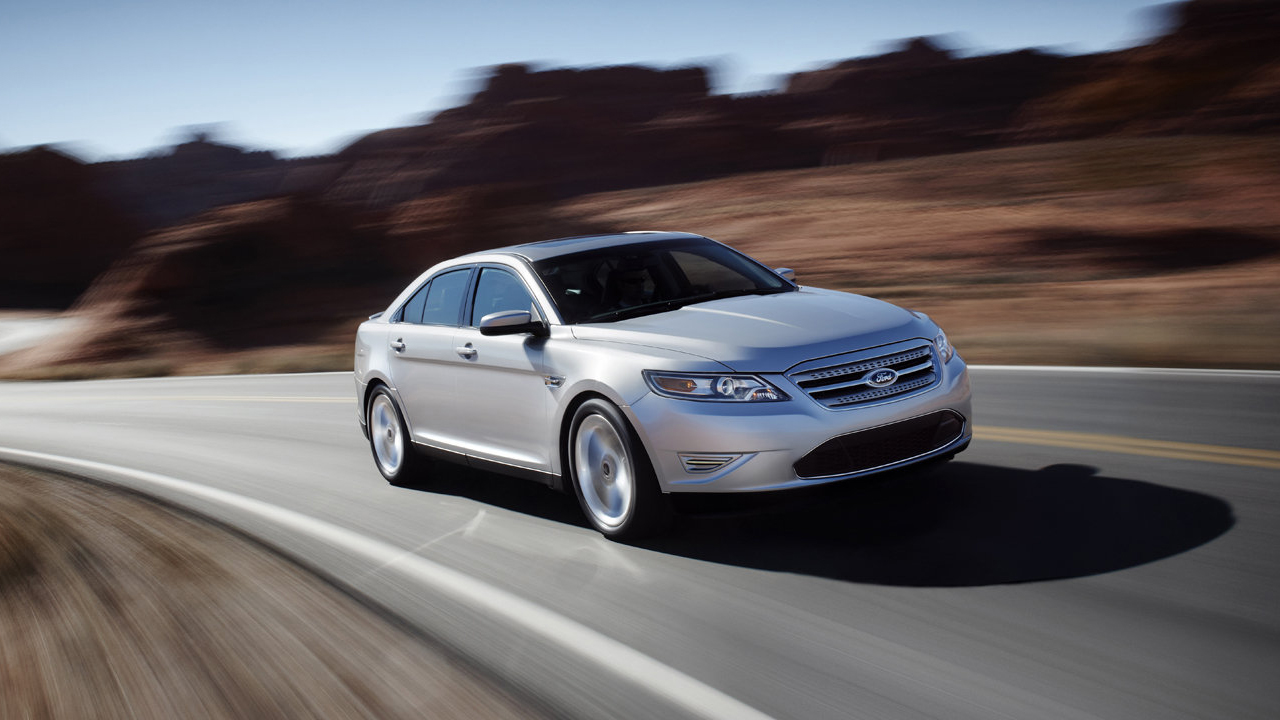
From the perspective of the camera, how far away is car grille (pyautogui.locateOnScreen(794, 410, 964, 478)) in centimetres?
523

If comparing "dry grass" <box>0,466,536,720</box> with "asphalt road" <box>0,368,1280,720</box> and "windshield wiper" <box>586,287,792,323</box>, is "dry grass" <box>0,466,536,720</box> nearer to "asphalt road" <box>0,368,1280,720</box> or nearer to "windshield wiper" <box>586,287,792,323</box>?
"asphalt road" <box>0,368,1280,720</box>

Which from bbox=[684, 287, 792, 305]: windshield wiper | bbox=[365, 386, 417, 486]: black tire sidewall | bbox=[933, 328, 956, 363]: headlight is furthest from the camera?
bbox=[365, 386, 417, 486]: black tire sidewall

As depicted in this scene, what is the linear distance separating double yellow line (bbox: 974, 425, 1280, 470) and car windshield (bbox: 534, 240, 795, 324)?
5.98 ft

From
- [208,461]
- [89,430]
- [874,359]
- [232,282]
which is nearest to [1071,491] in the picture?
[874,359]

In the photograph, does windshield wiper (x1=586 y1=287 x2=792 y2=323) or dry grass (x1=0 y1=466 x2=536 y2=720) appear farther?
windshield wiper (x1=586 y1=287 x2=792 y2=323)

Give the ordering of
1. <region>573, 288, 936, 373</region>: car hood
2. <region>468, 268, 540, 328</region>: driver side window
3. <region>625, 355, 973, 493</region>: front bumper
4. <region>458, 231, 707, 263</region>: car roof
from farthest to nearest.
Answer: <region>458, 231, 707, 263</region>: car roof, <region>468, 268, 540, 328</region>: driver side window, <region>573, 288, 936, 373</region>: car hood, <region>625, 355, 973, 493</region>: front bumper

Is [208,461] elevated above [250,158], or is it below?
below

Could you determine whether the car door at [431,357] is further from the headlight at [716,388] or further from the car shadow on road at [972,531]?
the headlight at [716,388]

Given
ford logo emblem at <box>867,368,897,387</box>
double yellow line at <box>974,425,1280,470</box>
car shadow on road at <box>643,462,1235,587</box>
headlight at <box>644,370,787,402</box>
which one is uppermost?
headlight at <box>644,370,787,402</box>

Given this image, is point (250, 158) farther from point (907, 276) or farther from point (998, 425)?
point (998, 425)

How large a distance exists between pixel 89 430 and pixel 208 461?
5.31 m

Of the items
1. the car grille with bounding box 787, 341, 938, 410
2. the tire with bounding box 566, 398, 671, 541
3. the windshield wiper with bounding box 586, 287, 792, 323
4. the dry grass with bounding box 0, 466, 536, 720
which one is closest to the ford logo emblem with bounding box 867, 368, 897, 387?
the car grille with bounding box 787, 341, 938, 410

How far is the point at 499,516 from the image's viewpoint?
6.88 metres

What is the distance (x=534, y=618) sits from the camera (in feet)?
16.2
